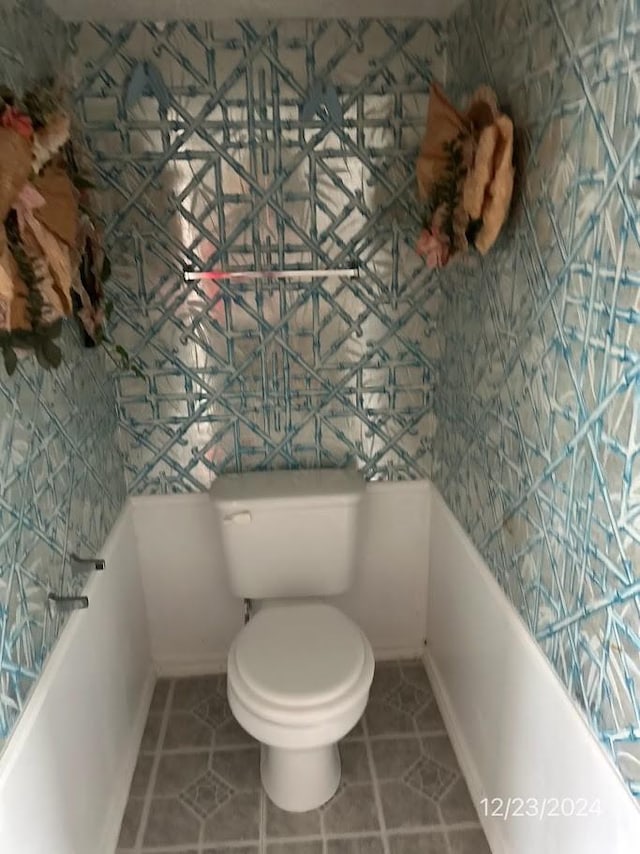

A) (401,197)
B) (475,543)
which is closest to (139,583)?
(475,543)

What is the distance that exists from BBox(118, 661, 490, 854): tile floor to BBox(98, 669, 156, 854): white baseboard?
0.02m

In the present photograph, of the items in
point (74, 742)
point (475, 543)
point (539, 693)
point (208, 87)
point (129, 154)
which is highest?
point (208, 87)

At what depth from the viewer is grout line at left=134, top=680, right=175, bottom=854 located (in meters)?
1.75

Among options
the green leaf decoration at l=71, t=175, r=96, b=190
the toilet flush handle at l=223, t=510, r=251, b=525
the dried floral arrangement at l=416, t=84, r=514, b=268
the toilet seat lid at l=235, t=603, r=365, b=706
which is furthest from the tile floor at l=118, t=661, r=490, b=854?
the green leaf decoration at l=71, t=175, r=96, b=190

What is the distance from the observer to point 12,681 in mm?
1218

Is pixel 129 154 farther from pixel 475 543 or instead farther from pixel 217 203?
pixel 475 543

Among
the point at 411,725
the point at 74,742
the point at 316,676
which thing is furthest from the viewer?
the point at 411,725

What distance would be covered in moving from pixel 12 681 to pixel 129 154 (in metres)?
1.31

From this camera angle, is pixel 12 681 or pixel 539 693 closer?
pixel 12 681

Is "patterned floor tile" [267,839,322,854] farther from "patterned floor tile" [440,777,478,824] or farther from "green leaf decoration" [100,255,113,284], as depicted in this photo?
"green leaf decoration" [100,255,113,284]

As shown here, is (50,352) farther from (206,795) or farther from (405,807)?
(405,807)

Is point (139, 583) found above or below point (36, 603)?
below

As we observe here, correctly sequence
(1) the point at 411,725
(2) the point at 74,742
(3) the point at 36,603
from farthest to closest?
(1) the point at 411,725
(2) the point at 74,742
(3) the point at 36,603

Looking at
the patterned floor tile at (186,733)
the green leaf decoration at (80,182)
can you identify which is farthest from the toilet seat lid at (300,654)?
the green leaf decoration at (80,182)
